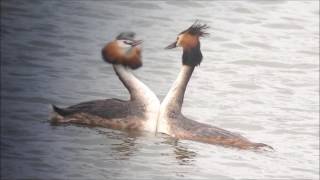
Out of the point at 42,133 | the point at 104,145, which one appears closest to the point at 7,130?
the point at 42,133

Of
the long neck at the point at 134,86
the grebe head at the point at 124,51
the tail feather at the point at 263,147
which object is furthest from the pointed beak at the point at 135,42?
the tail feather at the point at 263,147

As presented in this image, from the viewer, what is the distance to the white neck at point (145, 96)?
180 inches

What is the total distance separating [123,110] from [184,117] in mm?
325

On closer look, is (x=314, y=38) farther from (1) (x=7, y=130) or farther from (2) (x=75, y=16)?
(1) (x=7, y=130)

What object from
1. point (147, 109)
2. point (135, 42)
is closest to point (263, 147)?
point (147, 109)

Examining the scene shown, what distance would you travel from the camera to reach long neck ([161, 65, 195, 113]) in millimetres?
4598

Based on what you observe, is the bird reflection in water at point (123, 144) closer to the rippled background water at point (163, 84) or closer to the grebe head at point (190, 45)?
the rippled background water at point (163, 84)

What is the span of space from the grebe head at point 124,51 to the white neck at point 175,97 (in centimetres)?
23

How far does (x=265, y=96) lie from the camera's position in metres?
4.71

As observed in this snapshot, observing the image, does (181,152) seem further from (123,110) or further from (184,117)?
(123,110)

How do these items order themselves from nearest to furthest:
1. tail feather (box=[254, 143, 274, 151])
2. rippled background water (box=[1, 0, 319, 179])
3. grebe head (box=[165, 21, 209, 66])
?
rippled background water (box=[1, 0, 319, 179]), tail feather (box=[254, 143, 274, 151]), grebe head (box=[165, 21, 209, 66])

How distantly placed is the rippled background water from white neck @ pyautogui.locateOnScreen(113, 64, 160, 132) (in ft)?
0.16

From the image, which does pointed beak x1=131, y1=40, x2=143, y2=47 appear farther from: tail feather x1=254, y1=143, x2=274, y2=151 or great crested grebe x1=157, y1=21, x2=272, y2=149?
tail feather x1=254, y1=143, x2=274, y2=151

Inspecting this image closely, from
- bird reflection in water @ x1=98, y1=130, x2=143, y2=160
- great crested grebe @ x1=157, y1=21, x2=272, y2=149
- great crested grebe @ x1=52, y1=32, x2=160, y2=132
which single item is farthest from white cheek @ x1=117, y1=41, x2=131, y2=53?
bird reflection in water @ x1=98, y1=130, x2=143, y2=160
